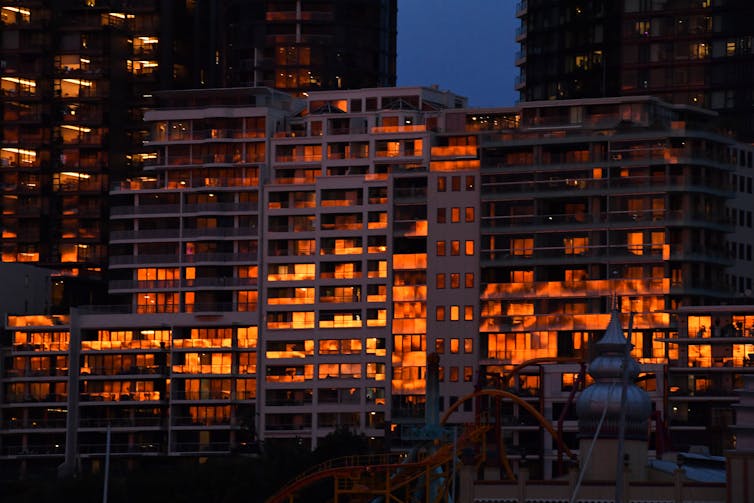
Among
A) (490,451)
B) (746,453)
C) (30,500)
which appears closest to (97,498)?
(30,500)

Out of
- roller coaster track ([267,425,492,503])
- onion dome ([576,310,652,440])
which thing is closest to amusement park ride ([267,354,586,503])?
roller coaster track ([267,425,492,503])

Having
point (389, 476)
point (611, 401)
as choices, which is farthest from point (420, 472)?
point (611, 401)

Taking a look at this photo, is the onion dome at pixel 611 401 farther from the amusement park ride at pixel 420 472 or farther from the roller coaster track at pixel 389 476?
the roller coaster track at pixel 389 476

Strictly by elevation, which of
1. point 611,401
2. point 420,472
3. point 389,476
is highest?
point 611,401

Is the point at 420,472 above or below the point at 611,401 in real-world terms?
below

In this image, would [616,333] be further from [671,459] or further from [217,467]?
[217,467]

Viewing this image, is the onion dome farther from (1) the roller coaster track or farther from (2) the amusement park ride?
(1) the roller coaster track

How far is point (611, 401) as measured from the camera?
465 ft

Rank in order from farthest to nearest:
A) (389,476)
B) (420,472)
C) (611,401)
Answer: (420,472)
(389,476)
(611,401)

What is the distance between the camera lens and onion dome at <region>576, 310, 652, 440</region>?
14162cm

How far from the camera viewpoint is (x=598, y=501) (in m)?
138

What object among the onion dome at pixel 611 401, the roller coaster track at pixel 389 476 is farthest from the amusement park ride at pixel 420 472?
the onion dome at pixel 611 401

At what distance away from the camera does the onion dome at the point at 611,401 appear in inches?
5576

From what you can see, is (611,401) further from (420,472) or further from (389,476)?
(420,472)
